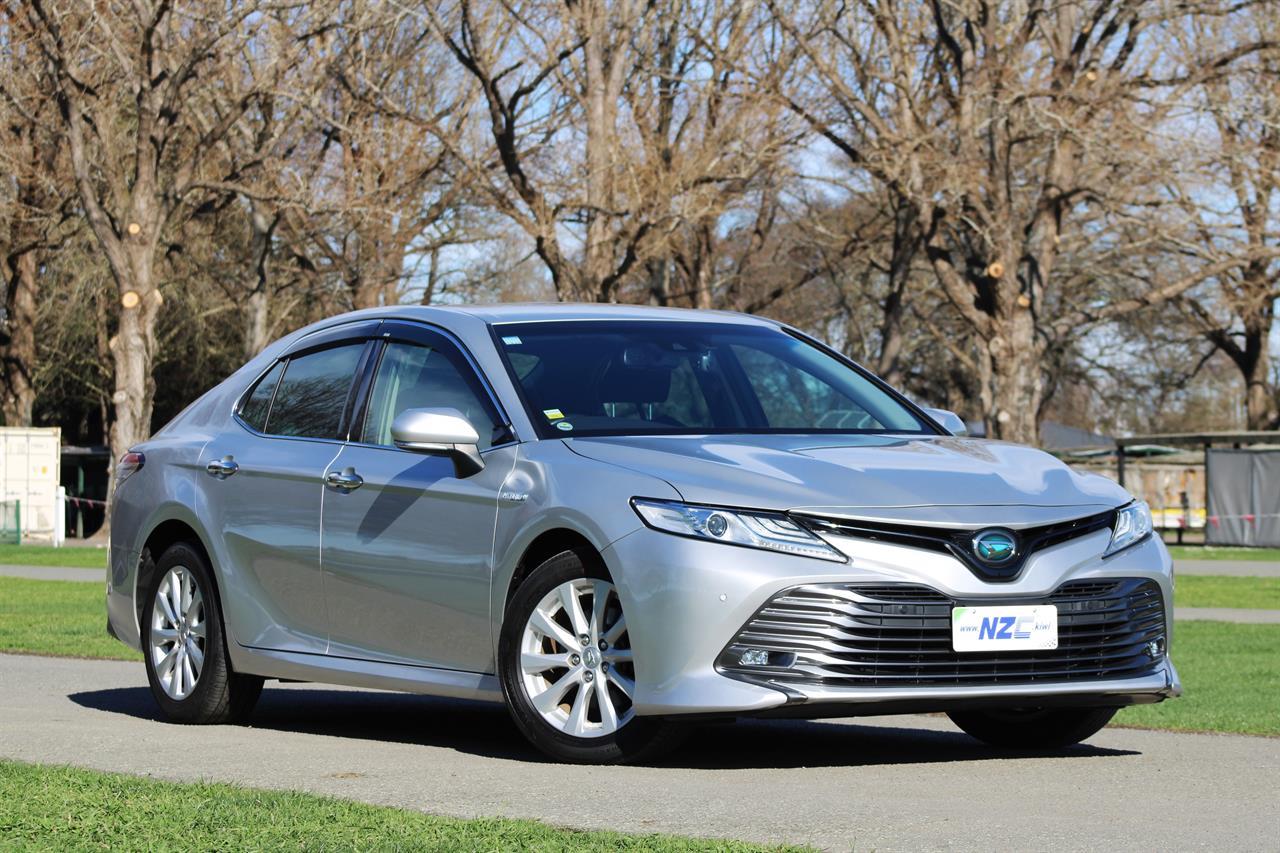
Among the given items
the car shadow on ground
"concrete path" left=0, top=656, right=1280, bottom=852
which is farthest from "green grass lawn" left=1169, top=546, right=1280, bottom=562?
"concrete path" left=0, top=656, right=1280, bottom=852

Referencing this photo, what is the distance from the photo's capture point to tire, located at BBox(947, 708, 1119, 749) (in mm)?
7699

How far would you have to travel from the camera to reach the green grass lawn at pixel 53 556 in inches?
1121

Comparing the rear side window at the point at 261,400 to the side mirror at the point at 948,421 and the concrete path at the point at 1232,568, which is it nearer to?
the side mirror at the point at 948,421

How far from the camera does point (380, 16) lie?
3266cm

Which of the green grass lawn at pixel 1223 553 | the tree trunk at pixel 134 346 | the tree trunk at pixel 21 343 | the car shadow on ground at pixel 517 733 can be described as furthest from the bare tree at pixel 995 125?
the car shadow on ground at pixel 517 733

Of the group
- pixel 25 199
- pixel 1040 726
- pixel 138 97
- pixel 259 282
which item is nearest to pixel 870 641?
pixel 1040 726

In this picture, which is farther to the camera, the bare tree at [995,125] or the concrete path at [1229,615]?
the bare tree at [995,125]

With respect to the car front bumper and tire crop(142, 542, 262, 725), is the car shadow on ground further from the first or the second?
the car front bumper

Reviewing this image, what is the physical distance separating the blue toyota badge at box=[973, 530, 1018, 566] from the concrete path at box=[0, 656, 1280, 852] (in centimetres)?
70

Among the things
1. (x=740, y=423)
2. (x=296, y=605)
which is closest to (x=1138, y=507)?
(x=740, y=423)

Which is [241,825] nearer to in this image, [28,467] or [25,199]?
[28,467]

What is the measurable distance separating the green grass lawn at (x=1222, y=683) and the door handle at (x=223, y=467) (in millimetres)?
4151

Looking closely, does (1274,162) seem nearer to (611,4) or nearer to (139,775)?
(611,4)

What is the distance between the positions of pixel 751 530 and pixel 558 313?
2009 mm
